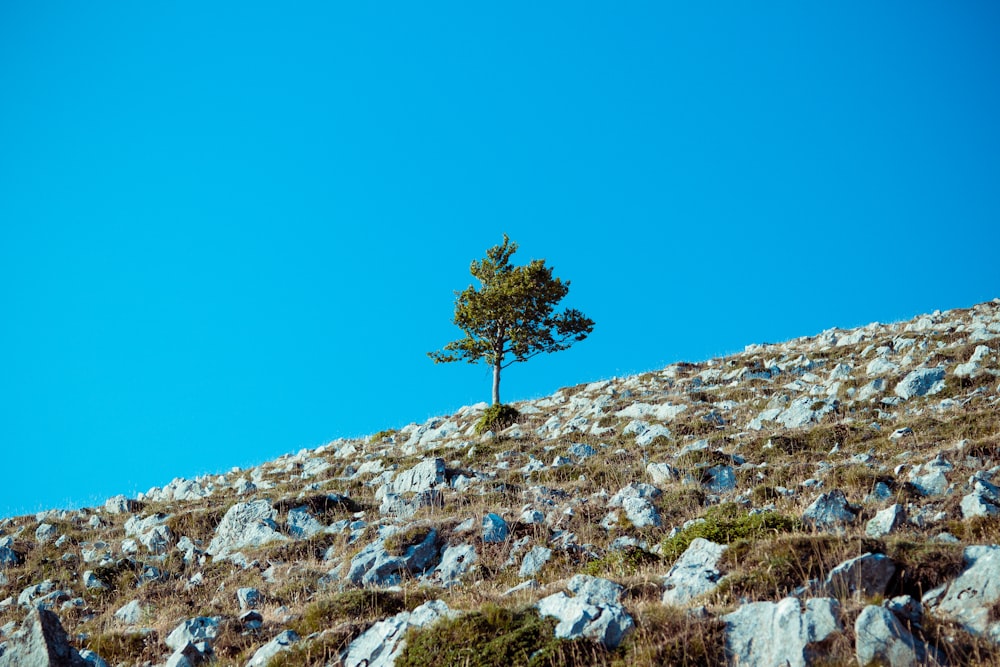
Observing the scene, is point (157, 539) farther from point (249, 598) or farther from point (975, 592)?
point (975, 592)

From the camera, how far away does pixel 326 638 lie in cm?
901

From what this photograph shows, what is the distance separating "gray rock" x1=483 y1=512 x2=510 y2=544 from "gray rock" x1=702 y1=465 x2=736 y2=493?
15.6ft

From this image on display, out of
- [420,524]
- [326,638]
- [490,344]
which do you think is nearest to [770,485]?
[420,524]

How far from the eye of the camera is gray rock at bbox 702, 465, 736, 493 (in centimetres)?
1589

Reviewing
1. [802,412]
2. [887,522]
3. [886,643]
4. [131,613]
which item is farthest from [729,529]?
[802,412]

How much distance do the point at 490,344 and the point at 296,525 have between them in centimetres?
2480

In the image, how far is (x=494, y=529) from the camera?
46.5 ft

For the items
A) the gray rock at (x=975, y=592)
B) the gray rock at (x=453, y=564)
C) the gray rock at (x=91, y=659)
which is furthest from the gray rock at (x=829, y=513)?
the gray rock at (x=91, y=659)

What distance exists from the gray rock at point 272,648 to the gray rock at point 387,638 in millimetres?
897

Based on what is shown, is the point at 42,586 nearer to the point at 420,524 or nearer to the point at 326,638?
the point at 420,524

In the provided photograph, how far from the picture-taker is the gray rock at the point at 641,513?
1422 cm

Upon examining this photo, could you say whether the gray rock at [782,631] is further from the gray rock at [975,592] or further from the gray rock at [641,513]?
the gray rock at [641,513]

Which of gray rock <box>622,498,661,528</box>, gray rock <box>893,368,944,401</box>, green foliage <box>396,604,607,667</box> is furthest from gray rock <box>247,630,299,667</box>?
gray rock <box>893,368,944,401</box>

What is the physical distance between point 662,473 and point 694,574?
8.04 metres
